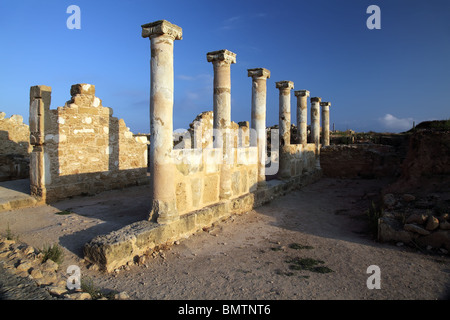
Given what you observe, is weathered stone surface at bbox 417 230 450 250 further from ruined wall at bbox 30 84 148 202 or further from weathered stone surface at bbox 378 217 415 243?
ruined wall at bbox 30 84 148 202

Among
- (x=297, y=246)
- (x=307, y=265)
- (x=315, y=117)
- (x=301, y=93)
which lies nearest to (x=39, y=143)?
(x=297, y=246)

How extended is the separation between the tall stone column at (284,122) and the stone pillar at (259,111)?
7.38 ft

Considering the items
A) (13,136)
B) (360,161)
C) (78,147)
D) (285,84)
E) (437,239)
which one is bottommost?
(437,239)

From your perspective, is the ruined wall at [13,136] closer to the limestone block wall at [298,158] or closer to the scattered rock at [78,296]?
the limestone block wall at [298,158]

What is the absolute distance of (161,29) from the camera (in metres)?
5.16

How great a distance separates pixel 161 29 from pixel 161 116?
4.89 feet

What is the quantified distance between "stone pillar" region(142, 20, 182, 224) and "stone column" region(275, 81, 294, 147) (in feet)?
22.0

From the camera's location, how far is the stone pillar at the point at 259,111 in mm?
9023

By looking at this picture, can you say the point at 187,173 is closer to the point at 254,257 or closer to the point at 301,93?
the point at 254,257

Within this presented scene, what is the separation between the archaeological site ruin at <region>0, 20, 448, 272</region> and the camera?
5.30m

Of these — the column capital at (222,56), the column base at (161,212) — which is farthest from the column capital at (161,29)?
the column base at (161,212)
